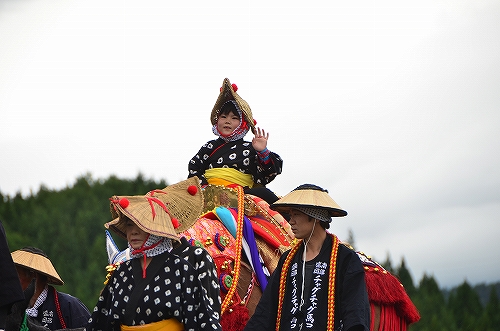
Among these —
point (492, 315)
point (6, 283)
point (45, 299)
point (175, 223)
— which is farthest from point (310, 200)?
point (492, 315)

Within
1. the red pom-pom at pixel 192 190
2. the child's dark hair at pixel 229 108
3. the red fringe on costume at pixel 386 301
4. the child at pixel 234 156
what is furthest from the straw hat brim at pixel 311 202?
the child's dark hair at pixel 229 108

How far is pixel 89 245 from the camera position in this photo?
59.8 ft

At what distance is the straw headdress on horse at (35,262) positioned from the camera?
7.66 meters

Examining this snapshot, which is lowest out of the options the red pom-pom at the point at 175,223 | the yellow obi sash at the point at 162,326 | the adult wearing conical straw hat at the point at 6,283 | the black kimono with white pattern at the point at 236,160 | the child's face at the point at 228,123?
the yellow obi sash at the point at 162,326

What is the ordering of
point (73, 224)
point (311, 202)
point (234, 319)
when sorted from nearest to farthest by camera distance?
1. point (311, 202)
2. point (234, 319)
3. point (73, 224)

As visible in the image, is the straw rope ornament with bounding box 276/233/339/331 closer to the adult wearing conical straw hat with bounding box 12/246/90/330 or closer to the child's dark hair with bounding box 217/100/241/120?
the adult wearing conical straw hat with bounding box 12/246/90/330

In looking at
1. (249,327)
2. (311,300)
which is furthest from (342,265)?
(249,327)

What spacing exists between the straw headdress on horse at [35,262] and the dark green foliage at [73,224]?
7916 millimetres

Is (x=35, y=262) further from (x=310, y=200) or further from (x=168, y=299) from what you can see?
(x=310, y=200)

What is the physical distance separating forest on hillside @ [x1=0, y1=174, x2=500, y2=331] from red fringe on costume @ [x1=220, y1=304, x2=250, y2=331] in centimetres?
824

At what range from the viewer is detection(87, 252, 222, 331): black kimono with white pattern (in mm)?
6090

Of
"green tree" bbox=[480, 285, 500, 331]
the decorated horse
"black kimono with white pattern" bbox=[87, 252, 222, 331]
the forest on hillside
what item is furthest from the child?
"green tree" bbox=[480, 285, 500, 331]

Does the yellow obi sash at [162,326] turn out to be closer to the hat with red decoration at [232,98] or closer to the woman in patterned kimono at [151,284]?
the woman in patterned kimono at [151,284]

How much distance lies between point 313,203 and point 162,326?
1412mm
